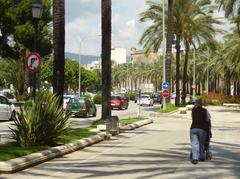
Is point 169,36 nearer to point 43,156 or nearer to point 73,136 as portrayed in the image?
point 73,136

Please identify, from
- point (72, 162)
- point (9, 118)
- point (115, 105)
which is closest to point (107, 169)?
point (72, 162)

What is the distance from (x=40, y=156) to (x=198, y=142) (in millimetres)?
3910

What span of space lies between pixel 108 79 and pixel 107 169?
14.8 m

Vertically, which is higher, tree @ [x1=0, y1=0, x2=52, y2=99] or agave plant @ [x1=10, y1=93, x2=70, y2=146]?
tree @ [x1=0, y1=0, x2=52, y2=99]

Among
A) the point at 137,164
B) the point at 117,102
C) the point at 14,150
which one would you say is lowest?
the point at 137,164

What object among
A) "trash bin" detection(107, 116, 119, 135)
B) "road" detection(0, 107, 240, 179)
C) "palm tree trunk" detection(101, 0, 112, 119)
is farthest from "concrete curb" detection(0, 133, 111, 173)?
"palm tree trunk" detection(101, 0, 112, 119)

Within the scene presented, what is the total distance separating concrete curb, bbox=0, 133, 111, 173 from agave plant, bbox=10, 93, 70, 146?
59cm

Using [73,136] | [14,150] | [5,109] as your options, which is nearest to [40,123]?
[14,150]

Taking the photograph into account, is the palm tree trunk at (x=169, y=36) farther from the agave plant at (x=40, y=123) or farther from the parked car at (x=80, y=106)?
the agave plant at (x=40, y=123)

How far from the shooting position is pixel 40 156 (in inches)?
498

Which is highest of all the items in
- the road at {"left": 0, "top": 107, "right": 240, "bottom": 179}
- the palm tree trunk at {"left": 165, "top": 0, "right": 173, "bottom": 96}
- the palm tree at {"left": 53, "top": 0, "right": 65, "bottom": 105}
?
the palm tree trunk at {"left": 165, "top": 0, "right": 173, "bottom": 96}

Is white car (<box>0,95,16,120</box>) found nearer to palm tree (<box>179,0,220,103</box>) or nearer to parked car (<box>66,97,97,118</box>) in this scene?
parked car (<box>66,97,97,118</box>)

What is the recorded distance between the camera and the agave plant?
47.5ft

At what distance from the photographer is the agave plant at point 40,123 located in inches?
570
